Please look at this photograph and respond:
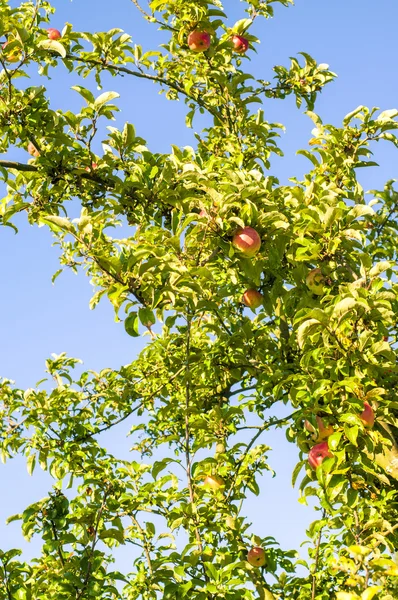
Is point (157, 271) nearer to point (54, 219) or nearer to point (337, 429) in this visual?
point (54, 219)

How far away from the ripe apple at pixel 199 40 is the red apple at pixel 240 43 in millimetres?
362

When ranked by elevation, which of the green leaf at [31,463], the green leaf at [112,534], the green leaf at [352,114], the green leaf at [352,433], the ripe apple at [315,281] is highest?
the green leaf at [352,114]

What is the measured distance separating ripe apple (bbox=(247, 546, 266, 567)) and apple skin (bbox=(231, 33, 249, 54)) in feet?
12.6

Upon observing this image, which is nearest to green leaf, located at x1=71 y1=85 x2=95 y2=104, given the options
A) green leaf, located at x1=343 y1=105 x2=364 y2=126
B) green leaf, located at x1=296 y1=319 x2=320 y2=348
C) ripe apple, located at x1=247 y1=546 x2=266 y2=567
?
green leaf, located at x1=343 y1=105 x2=364 y2=126

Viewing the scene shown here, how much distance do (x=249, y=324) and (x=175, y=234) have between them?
4.37 feet

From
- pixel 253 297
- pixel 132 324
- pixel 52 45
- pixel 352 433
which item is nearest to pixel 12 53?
pixel 52 45

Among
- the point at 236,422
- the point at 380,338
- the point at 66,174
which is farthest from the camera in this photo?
the point at 236,422

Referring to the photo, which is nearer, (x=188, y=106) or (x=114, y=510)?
(x=114, y=510)

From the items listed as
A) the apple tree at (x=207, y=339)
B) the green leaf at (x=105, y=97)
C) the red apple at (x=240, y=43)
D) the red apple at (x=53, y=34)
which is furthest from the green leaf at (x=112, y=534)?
the red apple at (x=240, y=43)

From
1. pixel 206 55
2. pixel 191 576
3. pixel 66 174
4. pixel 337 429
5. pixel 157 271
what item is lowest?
pixel 191 576

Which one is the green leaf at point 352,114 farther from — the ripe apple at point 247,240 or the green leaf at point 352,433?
the green leaf at point 352,433

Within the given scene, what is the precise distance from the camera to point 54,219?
3211 mm

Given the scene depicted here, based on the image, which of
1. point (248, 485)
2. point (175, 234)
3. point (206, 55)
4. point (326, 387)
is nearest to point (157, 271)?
point (175, 234)

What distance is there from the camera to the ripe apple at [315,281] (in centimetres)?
404
